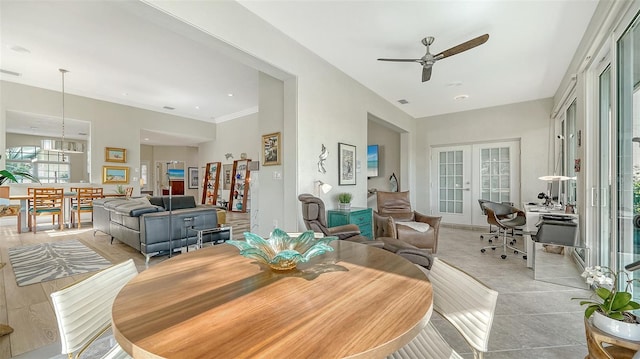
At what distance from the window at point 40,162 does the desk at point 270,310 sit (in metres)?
11.8

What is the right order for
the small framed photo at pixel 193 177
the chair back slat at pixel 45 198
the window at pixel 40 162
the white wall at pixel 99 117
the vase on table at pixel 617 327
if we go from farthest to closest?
1. the small framed photo at pixel 193 177
2. the window at pixel 40 162
3. the white wall at pixel 99 117
4. the chair back slat at pixel 45 198
5. the vase on table at pixel 617 327

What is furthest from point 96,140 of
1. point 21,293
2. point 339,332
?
point 339,332

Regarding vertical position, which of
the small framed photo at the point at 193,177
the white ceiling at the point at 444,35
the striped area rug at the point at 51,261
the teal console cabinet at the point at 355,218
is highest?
the white ceiling at the point at 444,35

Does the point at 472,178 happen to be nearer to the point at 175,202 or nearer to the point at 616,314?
the point at 616,314

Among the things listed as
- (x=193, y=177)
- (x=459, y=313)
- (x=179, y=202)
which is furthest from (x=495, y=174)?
(x=193, y=177)

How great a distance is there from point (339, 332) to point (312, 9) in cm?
310

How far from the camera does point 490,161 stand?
6.40m

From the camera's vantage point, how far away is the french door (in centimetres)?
616

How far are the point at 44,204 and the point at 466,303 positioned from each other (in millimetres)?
8101

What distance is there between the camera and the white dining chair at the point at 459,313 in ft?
3.06

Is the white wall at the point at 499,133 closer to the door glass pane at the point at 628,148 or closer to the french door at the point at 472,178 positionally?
the french door at the point at 472,178

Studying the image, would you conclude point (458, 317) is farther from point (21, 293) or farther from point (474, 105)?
point (474, 105)

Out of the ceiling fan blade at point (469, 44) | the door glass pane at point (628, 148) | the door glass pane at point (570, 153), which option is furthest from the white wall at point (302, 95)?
the door glass pane at point (570, 153)

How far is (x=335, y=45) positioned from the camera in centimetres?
362
